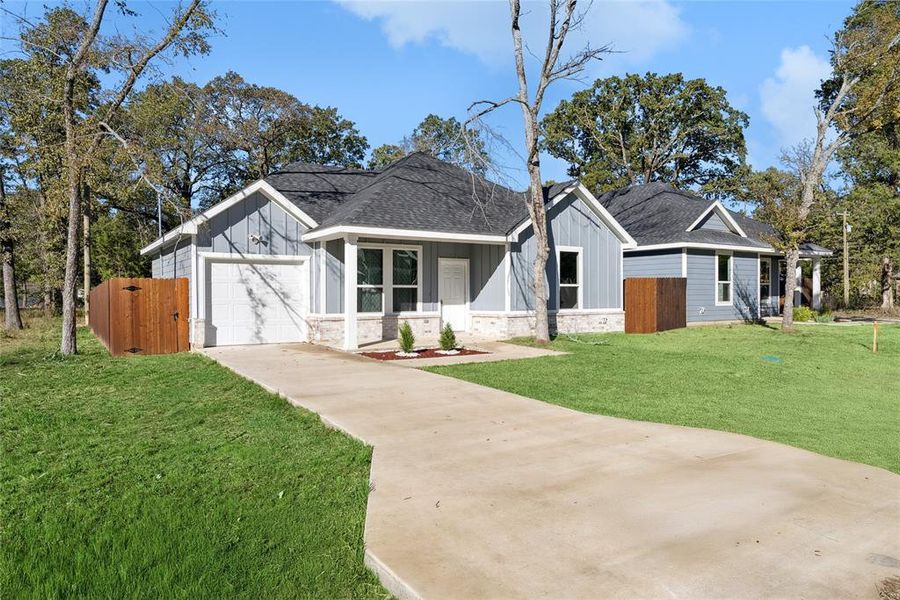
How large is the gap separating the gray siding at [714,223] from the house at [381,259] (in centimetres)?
661

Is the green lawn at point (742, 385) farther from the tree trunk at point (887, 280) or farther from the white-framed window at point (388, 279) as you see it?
the tree trunk at point (887, 280)

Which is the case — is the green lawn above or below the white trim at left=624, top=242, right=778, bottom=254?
below

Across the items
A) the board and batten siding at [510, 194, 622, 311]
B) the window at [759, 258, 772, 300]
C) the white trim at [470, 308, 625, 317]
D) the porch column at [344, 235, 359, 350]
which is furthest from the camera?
the window at [759, 258, 772, 300]

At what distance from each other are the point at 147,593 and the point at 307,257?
1252cm

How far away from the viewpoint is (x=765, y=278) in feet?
81.6

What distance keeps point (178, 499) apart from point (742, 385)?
28.5 feet

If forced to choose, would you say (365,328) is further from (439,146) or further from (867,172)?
(867,172)

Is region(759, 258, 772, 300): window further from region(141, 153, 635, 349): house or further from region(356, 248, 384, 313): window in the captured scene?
region(356, 248, 384, 313): window

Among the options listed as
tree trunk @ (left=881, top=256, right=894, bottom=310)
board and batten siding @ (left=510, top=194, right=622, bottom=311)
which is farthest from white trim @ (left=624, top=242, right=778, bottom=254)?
tree trunk @ (left=881, top=256, right=894, bottom=310)

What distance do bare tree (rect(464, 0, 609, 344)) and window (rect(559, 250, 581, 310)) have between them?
210 centimetres

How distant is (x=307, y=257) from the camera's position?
49.2 feet

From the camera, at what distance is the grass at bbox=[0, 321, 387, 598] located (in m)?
3.12

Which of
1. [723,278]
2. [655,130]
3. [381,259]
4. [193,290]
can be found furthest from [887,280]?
[193,290]

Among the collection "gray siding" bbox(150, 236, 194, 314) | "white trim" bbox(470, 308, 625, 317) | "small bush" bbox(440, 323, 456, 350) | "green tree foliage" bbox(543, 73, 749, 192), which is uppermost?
"green tree foliage" bbox(543, 73, 749, 192)
